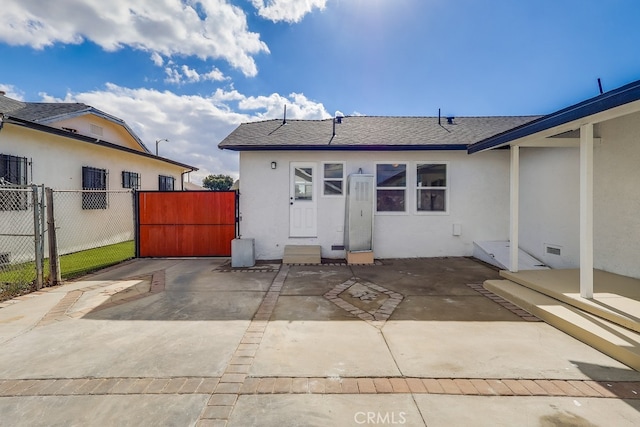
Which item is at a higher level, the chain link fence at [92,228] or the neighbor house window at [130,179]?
the neighbor house window at [130,179]

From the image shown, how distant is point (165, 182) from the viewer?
1400 centimetres

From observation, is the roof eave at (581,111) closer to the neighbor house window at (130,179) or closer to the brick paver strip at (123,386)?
the brick paver strip at (123,386)

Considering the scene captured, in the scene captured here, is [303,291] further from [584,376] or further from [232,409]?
[584,376]

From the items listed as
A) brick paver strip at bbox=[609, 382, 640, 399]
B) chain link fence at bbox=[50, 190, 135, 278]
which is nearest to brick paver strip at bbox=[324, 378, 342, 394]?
brick paver strip at bbox=[609, 382, 640, 399]

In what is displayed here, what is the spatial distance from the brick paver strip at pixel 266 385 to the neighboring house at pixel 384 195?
5.18 meters

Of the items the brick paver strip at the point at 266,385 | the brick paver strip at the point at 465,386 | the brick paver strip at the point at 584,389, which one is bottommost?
the brick paver strip at the point at 584,389

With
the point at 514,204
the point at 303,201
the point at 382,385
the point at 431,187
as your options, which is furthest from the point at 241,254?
the point at 514,204

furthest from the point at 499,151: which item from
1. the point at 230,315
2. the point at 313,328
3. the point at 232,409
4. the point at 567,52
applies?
the point at 232,409

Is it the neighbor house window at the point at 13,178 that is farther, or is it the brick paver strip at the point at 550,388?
the neighbor house window at the point at 13,178

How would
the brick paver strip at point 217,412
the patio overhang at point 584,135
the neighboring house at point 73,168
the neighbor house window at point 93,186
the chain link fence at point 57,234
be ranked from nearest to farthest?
the brick paver strip at point 217,412
the patio overhang at point 584,135
the chain link fence at point 57,234
the neighboring house at point 73,168
the neighbor house window at point 93,186

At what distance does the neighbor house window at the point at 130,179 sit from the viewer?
35.9 ft

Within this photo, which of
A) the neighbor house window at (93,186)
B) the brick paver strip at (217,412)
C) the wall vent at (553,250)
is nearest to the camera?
the brick paver strip at (217,412)

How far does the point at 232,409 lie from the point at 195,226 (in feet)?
22.3

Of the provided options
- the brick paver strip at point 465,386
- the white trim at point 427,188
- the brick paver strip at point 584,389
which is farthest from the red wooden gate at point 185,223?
the brick paver strip at point 584,389
